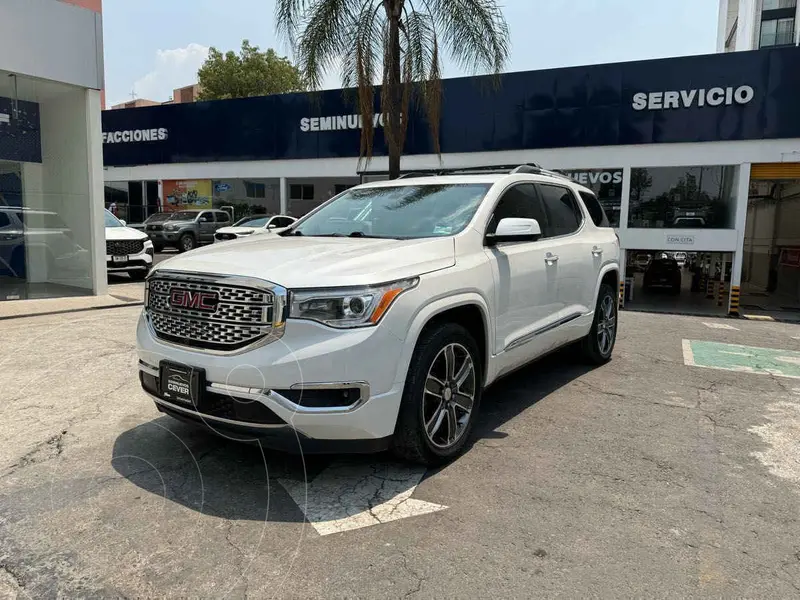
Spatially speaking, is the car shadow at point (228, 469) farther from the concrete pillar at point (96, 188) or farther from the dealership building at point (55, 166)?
the dealership building at point (55, 166)

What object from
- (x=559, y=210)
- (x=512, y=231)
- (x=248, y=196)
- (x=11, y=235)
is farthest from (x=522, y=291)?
(x=248, y=196)

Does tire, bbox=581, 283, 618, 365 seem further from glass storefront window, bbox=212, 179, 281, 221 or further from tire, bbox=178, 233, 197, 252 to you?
tire, bbox=178, 233, 197, 252

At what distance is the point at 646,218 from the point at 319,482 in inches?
555

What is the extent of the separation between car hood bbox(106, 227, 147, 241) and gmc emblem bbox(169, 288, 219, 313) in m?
10.9

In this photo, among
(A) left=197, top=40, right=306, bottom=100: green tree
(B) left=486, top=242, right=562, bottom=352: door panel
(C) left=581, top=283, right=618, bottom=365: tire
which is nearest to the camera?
(B) left=486, top=242, right=562, bottom=352: door panel

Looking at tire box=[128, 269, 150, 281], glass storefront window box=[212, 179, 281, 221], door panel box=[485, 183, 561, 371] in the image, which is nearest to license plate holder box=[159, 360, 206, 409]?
door panel box=[485, 183, 561, 371]

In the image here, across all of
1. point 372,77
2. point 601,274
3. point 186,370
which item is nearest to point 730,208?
point 372,77

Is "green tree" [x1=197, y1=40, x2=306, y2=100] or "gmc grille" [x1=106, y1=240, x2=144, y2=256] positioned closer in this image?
"gmc grille" [x1=106, y1=240, x2=144, y2=256]

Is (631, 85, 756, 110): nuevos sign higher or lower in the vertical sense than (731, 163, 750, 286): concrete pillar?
higher

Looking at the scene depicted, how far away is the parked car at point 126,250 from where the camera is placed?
13188 millimetres

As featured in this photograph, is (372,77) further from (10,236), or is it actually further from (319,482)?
(319,482)

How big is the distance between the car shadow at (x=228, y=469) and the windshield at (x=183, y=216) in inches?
742

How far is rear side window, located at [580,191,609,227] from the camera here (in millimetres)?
6263

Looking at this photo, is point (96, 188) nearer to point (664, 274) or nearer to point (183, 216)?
point (183, 216)
